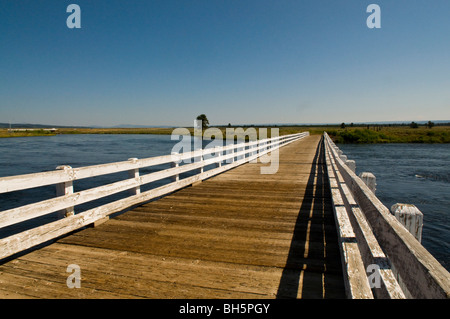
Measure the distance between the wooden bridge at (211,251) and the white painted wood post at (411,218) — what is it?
12 cm

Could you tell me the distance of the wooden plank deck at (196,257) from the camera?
9.62 feet

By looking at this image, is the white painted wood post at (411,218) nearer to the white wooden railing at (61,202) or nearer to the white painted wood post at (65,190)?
the white wooden railing at (61,202)

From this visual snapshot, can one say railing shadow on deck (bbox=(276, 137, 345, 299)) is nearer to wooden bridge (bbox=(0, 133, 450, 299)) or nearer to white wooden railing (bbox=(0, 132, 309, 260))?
wooden bridge (bbox=(0, 133, 450, 299))

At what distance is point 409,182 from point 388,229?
51.3ft

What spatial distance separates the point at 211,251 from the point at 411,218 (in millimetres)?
2414

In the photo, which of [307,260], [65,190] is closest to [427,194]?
[307,260]

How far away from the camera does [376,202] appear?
2.63m

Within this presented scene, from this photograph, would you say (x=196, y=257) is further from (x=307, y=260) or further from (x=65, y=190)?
(x=65, y=190)

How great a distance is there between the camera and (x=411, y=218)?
2.26 meters

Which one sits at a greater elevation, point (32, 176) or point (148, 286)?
point (32, 176)

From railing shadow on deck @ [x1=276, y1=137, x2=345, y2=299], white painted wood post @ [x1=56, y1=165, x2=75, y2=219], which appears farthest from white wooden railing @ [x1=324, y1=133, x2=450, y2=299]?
white painted wood post @ [x1=56, y1=165, x2=75, y2=219]
